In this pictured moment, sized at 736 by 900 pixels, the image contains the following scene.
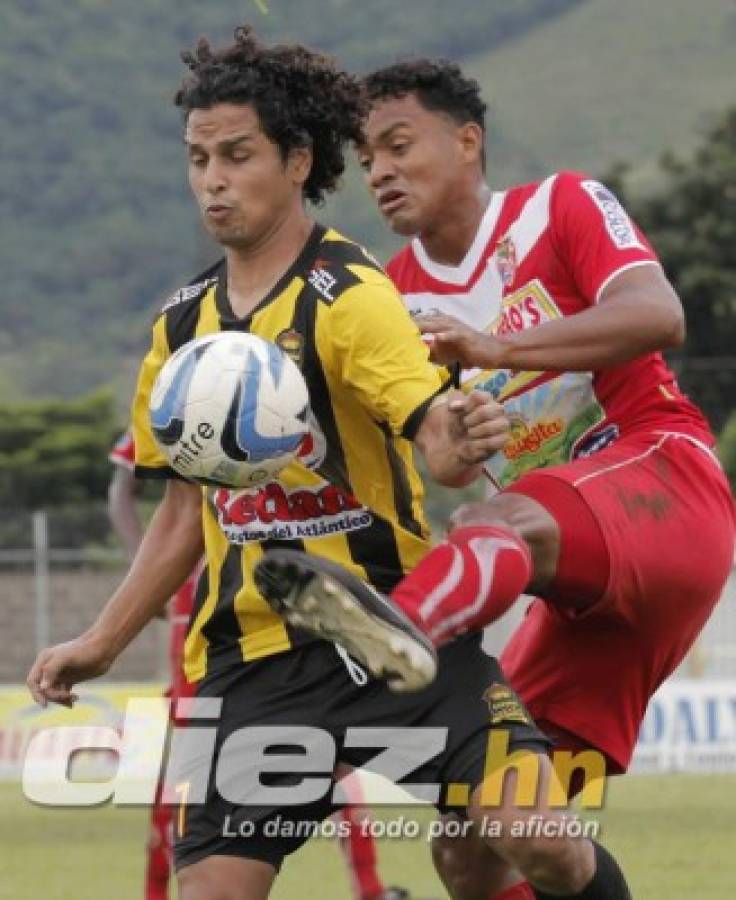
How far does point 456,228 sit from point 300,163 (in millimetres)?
1024

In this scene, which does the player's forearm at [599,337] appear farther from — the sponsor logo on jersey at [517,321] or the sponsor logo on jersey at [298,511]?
the sponsor logo on jersey at [298,511]

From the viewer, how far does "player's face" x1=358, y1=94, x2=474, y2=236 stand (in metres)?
7.06

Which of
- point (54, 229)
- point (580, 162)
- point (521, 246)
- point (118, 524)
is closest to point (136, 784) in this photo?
point (118, 524)

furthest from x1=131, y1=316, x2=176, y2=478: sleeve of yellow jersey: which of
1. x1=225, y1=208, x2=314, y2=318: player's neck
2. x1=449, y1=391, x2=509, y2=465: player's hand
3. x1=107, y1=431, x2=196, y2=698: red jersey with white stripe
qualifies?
x1=107, y1=431, x2=196, y2=698: red jersey with white stripe

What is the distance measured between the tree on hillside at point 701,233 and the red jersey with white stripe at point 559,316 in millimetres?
29577

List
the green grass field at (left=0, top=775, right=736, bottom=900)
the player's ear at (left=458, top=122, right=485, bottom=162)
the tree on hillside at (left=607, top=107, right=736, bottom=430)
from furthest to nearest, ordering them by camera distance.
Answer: the tree on hillside at (left=607, top=107, right=736, bottom=430)
the green grass field at (left=0, top=775, right=736, bottom=900)
the player's ear at (left=458, top=122, right=485, bottom=162)

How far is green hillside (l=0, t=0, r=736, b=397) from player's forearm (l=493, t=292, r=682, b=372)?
65088mm

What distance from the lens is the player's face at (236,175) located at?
6039 mm

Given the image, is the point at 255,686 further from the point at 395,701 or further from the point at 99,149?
the point at 99,149

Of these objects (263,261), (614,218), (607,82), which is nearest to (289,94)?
(263,261)

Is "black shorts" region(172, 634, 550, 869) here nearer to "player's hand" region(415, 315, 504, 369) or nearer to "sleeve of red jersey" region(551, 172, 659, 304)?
"player's hand" region(415, 315, 504, 369)

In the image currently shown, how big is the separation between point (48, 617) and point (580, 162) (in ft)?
269

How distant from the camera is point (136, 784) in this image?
14.9 m

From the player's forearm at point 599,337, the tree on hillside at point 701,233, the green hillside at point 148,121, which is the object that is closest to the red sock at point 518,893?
the player's forearm at point 599,337
